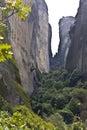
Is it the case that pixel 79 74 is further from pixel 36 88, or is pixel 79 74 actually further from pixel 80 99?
pixel 80 99

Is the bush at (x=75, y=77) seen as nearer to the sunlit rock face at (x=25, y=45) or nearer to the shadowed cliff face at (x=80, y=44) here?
the shadowed cliff face at (x=80, y=44)

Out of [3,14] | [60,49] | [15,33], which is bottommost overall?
[60,49]

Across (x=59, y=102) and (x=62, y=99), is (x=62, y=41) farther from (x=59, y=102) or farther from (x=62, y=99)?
(x=59, y=102)

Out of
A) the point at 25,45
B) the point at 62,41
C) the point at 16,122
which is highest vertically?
the point at 16,122

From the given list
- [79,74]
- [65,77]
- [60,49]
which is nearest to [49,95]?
[79,74]

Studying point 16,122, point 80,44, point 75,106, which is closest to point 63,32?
point 80,44

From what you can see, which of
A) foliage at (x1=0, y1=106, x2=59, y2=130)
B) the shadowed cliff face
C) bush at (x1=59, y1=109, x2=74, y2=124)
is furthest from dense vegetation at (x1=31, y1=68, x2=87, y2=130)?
foliage at (x1=0, y1=106, x2=59, y2=130)

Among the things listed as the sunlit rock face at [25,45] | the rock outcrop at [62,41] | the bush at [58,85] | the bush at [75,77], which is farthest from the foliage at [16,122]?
the rock outcrop at [62,41]

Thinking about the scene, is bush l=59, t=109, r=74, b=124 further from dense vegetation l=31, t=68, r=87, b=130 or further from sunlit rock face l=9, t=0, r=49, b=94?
sunlit rock face l=9, t=0, r=49, b=94
